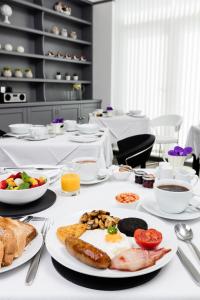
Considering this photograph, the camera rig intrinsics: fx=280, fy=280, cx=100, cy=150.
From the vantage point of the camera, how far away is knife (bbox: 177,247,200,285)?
0.52m

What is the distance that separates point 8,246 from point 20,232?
0.05 metres

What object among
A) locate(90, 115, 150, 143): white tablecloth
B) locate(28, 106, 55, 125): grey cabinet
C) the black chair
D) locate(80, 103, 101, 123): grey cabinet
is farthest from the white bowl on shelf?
locate(80, 103, 101, 123): grey cabinet

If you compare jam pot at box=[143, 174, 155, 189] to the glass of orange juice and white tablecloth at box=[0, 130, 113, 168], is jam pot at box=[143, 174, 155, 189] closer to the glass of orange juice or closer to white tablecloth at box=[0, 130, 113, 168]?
the glass of orange juice

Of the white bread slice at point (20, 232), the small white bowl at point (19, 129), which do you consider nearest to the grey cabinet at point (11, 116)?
the small white bowl at point (19, 129)

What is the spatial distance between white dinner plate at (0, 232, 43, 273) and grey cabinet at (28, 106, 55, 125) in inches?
134

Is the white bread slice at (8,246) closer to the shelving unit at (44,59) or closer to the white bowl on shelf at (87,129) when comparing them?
the white bowl on shelf at (87,129)

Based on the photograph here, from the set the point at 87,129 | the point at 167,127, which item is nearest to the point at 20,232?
the point at 87,129

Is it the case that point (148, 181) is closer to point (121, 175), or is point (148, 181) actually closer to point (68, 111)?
point (121, 175)

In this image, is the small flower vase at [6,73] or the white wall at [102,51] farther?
the white wall at [102,51]

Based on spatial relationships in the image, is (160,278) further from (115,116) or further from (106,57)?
(106,57)

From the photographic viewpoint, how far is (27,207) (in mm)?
825

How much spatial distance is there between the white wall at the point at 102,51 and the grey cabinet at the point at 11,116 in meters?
2.05

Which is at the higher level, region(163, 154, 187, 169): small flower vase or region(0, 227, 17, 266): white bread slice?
region(163, 154, 187, 169): small flower vase

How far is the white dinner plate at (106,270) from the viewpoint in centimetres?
50
